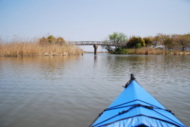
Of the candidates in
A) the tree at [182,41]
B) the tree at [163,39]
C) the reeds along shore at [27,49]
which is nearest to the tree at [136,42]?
the tree at [163,39]

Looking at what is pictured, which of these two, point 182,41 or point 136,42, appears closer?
point 182,41

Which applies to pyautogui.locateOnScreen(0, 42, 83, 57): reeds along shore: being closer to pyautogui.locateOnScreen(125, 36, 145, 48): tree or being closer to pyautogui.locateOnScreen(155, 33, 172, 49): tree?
pyautogui.locateOnScreen(125, 36, 145, 48): tree

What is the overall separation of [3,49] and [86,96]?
65.4 ft

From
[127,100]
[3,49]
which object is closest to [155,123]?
[127,100]

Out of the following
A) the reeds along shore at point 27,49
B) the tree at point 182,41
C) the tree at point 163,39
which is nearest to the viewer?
the reeds along shore at point 27,49

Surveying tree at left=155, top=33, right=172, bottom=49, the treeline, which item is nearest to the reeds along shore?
the treeline

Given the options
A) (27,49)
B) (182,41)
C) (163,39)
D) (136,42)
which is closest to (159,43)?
(163,39)

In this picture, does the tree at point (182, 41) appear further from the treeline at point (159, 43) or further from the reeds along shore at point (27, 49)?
the reeds along shore at point (27, 49)

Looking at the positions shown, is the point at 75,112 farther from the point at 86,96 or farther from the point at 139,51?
the point at 139,51

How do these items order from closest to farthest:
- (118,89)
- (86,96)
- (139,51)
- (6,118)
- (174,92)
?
(6,118) < (86,96) < (174,92) < (118,89) < (139,51)

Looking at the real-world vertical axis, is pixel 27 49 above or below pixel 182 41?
below

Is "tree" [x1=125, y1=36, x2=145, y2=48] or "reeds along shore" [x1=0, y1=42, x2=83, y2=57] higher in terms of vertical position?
"tree" [x1=125, y1=36, x2=145, y2=48]

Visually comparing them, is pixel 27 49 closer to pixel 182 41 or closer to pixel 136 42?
pixel 136 42

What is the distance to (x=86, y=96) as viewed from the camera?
4.78m
